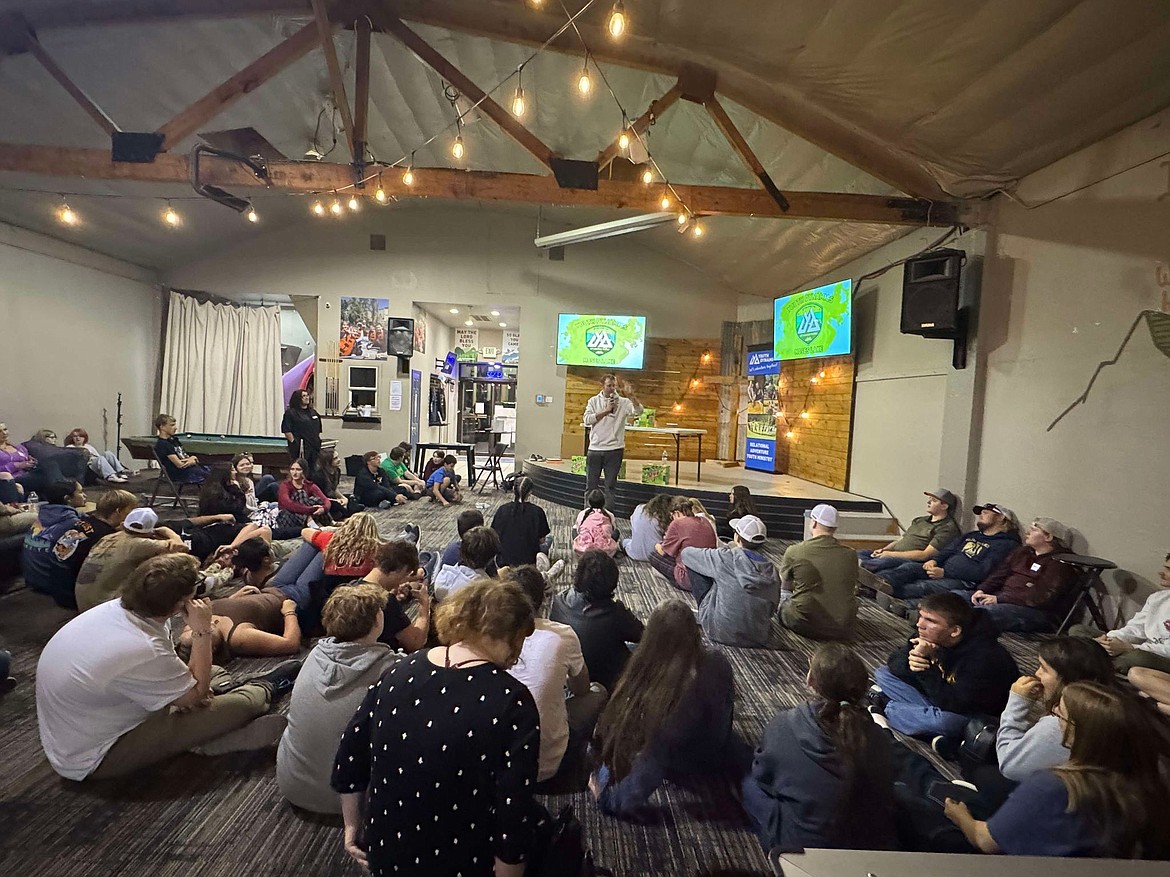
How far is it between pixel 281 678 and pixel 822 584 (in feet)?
10.0

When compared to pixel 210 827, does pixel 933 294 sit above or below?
above

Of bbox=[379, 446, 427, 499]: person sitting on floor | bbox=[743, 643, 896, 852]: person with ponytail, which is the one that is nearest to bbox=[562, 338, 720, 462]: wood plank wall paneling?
bbox=[379, 446, 427, 499]: person sitting on floor

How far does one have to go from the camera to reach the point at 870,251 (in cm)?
766

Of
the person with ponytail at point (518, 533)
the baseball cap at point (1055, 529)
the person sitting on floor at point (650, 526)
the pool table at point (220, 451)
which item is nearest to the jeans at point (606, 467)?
the person sitting on floor at point (650, 526)

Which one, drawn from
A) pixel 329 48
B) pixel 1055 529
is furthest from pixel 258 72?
pixel 1055 529

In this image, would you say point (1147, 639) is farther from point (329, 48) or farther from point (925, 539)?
point (329, 48)

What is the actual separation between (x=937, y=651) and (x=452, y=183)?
17.0 feet

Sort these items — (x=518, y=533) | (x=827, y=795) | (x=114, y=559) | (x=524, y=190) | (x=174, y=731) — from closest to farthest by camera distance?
(x=827, y=795) < (x=174, y=731) < (x=114, y=559) < (x=518, y=533) < (x=524, y=190)

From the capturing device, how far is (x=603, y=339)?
35.2 feet

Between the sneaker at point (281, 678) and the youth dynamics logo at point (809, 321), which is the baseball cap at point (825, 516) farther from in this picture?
the youth dynamics logo at point (809, 321)

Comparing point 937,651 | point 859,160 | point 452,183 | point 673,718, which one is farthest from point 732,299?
point 673,718

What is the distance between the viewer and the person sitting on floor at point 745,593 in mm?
3609

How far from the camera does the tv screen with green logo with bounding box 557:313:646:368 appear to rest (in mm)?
10688

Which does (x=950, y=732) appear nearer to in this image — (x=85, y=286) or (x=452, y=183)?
(x=452, y=183)
